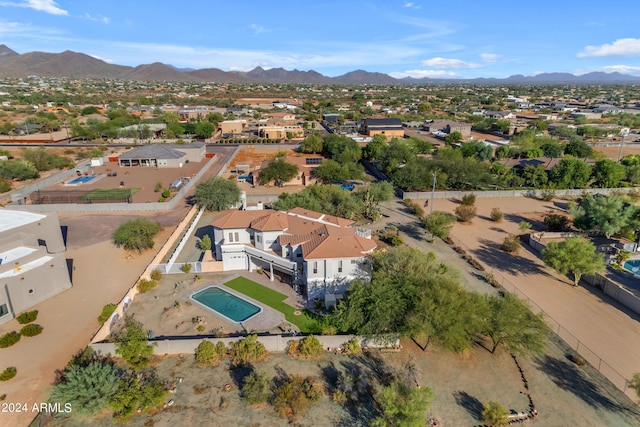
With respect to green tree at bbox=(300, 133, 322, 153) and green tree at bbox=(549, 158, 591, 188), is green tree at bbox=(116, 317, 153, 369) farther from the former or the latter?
green tree at bbox=(300, 133, 322, 153)

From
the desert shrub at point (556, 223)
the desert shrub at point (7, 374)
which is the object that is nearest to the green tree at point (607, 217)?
the desert shrub at point (556, 223)

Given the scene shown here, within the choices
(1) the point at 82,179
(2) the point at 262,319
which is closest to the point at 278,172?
(1) the point at 82,179

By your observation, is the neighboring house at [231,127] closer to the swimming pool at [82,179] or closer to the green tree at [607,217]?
the swimming pool at [82,179]

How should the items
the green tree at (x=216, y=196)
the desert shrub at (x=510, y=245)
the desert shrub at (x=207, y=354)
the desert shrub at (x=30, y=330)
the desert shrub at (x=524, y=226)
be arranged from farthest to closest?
the green tree at (x=216, y=196)
the desert shrub at (x=524, y=226)
the desert shrub at (x=510, y=245)
the desert shrub at (x=30, y=330)
the desert shrub at (x=207, y=354)

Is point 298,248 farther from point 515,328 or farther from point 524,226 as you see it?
point 524,226

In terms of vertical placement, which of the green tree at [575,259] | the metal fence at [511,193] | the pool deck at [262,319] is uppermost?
the green tree at [575,259]

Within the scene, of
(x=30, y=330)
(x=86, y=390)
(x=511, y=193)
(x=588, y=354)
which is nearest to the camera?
(x=86, y=390)
